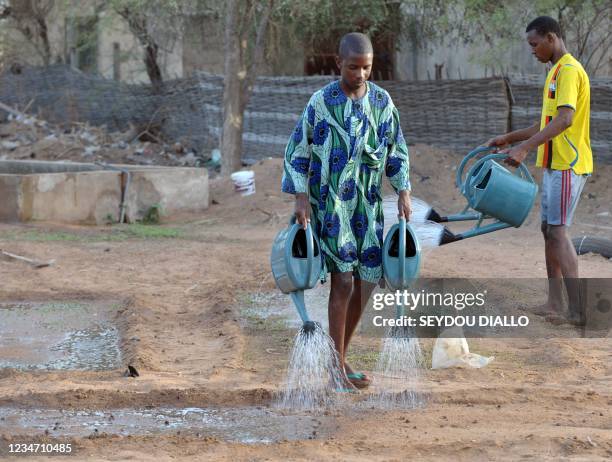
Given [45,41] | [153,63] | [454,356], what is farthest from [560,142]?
[45,41]

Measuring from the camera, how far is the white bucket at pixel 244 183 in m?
12.1

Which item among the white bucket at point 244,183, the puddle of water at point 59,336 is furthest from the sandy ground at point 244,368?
the white bucket at point 244,183

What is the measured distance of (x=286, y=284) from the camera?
14.3 feet

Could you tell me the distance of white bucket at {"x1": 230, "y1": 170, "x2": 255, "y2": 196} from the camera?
1211 centimetres

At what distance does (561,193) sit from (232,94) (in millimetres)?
8122

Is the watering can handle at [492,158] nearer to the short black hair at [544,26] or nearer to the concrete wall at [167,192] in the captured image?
the short black hair at [544,26]

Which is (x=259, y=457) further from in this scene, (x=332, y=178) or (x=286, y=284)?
(x=332, y=178)

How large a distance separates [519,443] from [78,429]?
1.80 metres

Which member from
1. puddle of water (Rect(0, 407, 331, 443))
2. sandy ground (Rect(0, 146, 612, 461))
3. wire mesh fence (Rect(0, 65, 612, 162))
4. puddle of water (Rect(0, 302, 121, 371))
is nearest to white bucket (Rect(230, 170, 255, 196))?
sandy ground (Rect(0, 146, 612, 461))

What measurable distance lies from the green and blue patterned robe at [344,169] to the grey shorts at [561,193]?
5.49ft

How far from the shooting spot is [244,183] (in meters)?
12.1

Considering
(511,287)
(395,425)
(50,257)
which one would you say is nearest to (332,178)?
(395,425)

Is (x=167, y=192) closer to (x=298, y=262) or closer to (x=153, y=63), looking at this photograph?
(x=153, y=63)

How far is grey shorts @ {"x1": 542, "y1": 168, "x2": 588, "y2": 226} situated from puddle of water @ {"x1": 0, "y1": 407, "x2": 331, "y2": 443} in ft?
7.97
